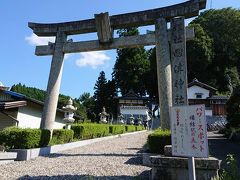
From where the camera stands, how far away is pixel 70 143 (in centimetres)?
1560

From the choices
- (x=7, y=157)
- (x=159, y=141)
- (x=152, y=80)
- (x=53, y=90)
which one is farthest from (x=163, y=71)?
(x=152, y=80)

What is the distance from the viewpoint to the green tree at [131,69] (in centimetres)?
6209

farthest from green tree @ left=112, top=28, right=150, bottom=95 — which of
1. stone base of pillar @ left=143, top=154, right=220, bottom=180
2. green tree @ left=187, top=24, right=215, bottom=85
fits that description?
stone base of pillar @ left=143, top=154, right=220, bottom=180

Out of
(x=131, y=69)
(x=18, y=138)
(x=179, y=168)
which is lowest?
(x=179, y=168)

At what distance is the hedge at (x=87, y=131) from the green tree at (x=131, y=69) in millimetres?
38607

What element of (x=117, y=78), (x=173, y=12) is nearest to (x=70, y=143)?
(x=173, y=12)

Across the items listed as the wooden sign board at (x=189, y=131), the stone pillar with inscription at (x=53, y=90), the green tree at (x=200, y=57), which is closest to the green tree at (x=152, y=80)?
the green tree at (x=200, y=57)

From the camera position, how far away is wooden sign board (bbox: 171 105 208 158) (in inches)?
191

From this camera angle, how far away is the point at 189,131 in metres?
5.12

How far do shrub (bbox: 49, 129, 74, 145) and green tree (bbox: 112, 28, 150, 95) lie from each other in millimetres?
46020

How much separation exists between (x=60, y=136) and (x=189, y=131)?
11.5 m

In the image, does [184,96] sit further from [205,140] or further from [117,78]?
[117,78]

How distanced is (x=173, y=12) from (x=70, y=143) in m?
8.31

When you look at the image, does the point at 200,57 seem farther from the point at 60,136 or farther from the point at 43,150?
the point at 43,150
